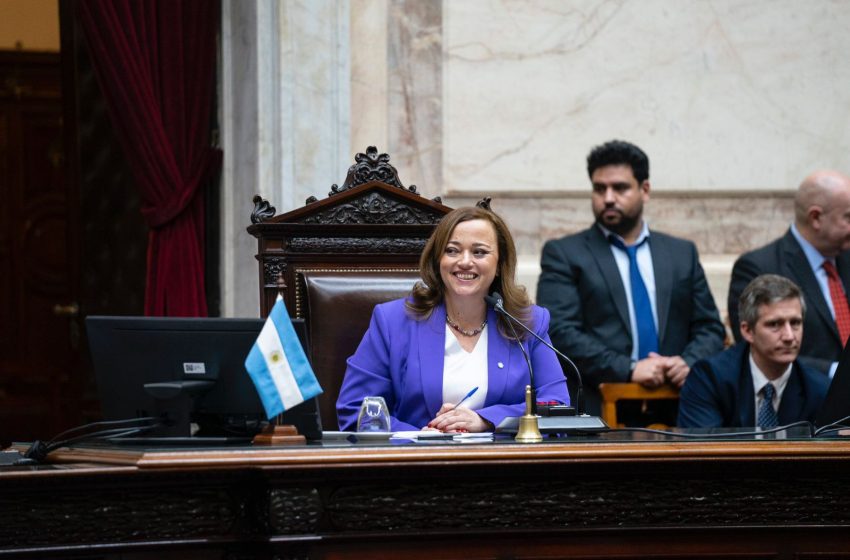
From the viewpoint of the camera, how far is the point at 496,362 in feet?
13.0

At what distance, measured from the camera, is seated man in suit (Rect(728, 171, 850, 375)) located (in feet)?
17.2

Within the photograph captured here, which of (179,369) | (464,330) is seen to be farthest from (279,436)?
(464,330)

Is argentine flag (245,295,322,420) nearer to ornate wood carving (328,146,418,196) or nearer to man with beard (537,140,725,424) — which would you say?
ornate wood carving (328,146,418,196)

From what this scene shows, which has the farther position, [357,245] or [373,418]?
[357,245]

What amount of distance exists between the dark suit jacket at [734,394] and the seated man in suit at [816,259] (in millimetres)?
599

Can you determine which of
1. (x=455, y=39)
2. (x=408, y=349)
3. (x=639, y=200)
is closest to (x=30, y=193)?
(x=455, y=39)

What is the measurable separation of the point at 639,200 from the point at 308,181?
1.37 m

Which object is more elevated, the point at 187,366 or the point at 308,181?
the point at 308,181

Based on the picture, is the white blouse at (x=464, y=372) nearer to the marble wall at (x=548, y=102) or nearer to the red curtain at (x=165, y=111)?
the marble wall at (x=548, y=102)

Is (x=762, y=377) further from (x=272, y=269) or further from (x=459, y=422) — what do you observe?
(x=272, y=269)

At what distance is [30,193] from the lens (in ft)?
25.5

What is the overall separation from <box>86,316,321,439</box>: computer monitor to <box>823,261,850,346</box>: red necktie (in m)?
2.66

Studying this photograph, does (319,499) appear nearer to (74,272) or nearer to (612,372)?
(612,372)

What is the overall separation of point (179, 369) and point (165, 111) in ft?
10.0
